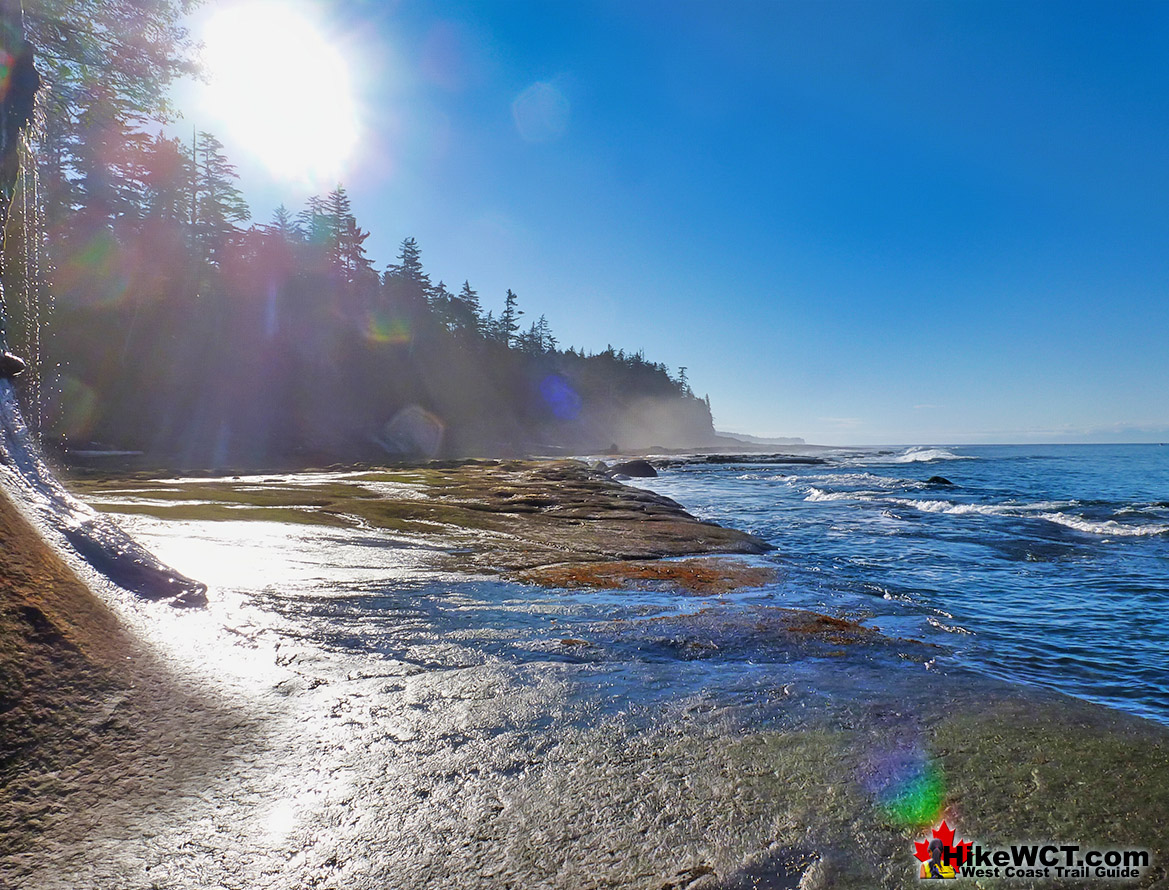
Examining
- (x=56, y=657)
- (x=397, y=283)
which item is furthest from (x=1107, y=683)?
(x=397, y=283)

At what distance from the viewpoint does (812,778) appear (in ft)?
10.6

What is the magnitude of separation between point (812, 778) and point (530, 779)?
159 centimetres

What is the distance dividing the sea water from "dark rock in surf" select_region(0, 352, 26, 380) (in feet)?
30.3

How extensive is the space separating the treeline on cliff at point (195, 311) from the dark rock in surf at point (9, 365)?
594cm

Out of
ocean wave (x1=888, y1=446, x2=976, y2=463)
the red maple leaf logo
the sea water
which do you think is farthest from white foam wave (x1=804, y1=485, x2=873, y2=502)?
ocean wave (x1=888, y1=446, x2=976, y2=463)

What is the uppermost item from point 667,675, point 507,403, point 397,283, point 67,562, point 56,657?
point 397,283

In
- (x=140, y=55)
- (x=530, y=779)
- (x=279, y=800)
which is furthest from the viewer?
(x=140, y=55)

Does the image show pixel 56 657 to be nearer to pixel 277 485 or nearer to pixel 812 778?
pixel 812 778

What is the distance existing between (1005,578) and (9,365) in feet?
48.7

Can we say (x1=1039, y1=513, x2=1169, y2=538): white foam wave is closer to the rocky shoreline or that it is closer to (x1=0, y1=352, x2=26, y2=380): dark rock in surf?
the rocky shoreline

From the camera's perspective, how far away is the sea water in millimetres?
6176

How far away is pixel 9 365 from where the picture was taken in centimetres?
541

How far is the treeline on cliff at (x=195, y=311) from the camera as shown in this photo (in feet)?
41.7

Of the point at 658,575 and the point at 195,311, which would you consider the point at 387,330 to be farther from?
the point at 658,575
